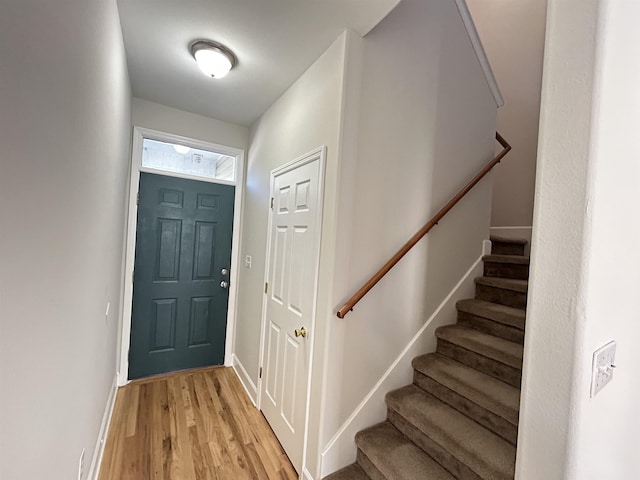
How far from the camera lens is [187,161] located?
286 centimetres

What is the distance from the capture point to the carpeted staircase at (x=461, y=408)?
1.39 meters

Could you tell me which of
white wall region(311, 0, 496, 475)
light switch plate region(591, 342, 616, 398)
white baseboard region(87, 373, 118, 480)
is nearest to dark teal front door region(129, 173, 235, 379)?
white baseboard region(87, 373, 118, 480)

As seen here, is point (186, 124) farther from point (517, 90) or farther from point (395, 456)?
point (517, 90)

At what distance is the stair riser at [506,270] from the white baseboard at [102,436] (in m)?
3.00

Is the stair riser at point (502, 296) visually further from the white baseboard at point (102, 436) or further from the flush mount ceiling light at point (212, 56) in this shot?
the white baseboard at point (102, 436)

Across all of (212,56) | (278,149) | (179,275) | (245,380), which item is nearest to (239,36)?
(212,56)

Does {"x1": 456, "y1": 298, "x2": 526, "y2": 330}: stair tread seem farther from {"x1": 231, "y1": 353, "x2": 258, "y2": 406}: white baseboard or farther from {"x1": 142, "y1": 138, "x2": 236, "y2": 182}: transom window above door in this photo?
{"x1": 142, "y1": 138, "x2": 236, "y2": 182}: transom window above door

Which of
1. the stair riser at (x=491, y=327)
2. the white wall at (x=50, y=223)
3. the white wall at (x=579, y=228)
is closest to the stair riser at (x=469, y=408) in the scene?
the stair riser at (x=491, y=327)

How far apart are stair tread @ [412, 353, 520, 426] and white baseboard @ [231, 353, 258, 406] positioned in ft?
4.54

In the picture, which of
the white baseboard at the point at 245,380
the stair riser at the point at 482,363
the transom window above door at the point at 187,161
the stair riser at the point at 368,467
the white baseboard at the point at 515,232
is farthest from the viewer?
the white baseboard at the point at 515,232

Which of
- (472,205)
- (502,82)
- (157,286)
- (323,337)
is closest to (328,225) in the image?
(323,337)

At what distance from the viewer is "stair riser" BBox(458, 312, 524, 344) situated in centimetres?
182

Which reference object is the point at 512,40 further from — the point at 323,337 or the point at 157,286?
the point at 157,286

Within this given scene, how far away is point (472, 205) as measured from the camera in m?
2.34
